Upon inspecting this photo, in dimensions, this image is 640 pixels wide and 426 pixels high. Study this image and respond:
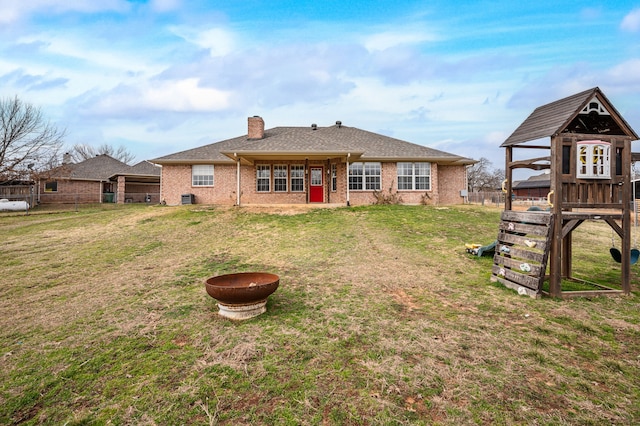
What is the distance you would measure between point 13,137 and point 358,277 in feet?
105

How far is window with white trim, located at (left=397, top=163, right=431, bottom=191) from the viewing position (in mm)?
19391

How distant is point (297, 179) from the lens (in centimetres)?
1934

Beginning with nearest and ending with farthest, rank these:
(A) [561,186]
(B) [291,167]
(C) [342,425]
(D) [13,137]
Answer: (C) [342,425] < (A) [561,186] < (B) [291,167] < (D) [13,137]

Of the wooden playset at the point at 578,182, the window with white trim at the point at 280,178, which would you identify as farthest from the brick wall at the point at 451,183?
the wooden playset at the point at 578,182

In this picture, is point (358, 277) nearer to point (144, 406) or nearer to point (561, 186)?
point (561, 186)

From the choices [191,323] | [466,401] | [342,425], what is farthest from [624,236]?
[191,323]

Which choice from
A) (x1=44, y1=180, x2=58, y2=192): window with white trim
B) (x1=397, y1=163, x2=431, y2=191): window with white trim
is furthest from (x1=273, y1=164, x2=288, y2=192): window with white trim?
(x1=44, y1=180, x2=58, y2=192): window with white trim

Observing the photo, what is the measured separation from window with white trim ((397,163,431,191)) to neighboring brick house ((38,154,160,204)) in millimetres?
24459

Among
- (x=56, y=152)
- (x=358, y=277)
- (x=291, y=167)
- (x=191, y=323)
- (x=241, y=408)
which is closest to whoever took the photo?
(x=241, y=408)

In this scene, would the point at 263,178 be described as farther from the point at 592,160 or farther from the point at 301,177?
the point at 592,160

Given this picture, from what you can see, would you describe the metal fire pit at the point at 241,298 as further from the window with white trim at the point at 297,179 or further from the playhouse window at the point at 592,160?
the window with white trim at the point at 297,179

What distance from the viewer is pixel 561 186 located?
589 centimetres

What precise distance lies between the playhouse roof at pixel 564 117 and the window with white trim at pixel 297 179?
13.6 m

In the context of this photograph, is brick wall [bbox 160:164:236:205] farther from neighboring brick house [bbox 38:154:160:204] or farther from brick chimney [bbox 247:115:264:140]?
neighboring brick house [bbox 38:154:160:204]
